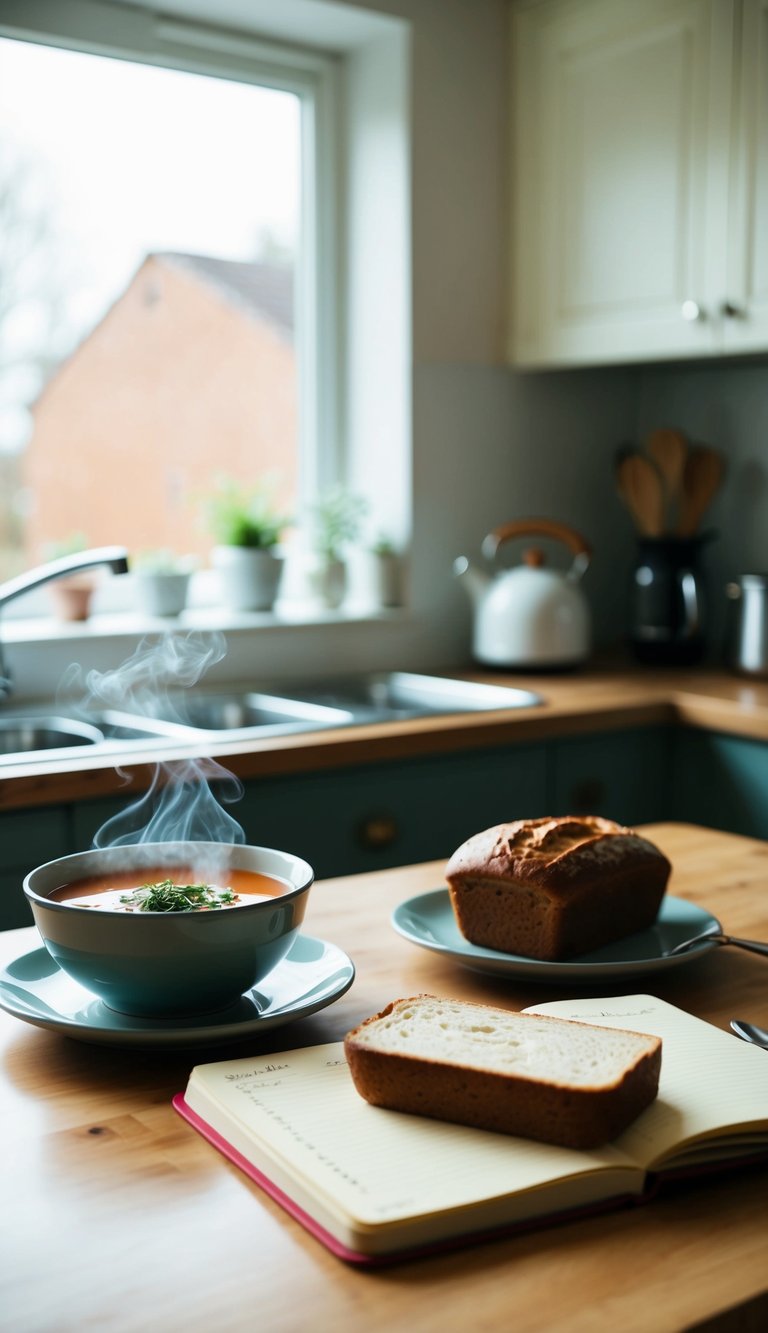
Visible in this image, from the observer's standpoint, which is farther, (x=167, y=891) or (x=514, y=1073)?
A: (x=167, y=891)

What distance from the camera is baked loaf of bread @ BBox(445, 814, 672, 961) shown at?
3.26 ft

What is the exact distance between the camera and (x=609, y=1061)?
0.72 metres

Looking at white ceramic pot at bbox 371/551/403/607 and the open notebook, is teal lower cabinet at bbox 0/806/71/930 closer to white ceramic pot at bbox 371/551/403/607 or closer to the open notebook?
the open notebook

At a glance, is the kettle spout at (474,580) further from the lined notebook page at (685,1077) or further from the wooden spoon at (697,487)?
the lined notebook page at (685,1077)

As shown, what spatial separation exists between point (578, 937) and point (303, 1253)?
44cm

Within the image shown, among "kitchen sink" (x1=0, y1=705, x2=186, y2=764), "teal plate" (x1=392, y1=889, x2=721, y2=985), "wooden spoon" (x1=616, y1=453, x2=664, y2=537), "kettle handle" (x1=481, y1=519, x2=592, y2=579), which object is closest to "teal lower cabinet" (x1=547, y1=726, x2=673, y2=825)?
"kettle handle" (x1=481, y1=519, x2=592, y2=579)

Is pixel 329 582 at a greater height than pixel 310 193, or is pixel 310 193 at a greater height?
pixel 310 193

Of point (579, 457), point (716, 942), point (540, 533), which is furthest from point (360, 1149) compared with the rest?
point (579, 457)

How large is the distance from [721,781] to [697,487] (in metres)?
0.76

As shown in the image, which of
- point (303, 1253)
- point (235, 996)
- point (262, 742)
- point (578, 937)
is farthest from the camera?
point (262, 742)

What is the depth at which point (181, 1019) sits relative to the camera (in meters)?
0.85

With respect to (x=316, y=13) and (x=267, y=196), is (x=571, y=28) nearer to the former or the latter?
(x=316, y=13)

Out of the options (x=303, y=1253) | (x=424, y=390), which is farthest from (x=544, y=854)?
(x=424, y=390)

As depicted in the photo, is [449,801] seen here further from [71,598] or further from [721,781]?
[71,598]
